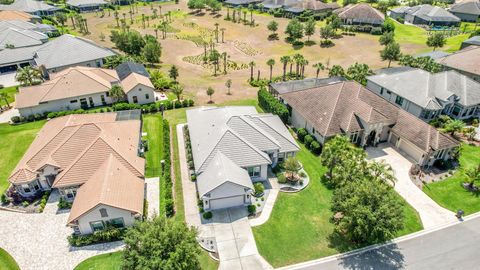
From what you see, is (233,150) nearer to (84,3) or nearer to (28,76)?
(28,76)

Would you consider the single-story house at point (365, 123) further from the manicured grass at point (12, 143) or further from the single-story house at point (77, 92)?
the manicured grass at point (12, 143)

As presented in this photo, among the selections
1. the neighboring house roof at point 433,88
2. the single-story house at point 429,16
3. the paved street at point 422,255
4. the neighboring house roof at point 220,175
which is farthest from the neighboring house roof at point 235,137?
the single-story house at point 429,16

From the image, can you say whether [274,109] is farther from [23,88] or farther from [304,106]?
[23,88]

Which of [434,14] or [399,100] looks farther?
[434,14]

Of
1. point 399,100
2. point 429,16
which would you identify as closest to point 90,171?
point 399,100

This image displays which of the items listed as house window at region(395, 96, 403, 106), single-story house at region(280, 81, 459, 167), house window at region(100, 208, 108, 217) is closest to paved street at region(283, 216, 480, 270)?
single-story house at region(280, 81, 459, 167)

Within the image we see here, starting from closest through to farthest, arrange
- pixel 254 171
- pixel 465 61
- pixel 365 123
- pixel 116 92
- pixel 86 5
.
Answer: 1. pixel 254 171
2. pixel 365 123
3. pixel 116 92
4. pixel 465 61
5. pixel 86 5

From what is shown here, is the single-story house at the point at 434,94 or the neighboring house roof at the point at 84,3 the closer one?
the single-story house at the point at 434,94
